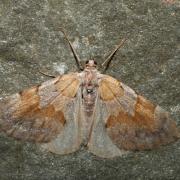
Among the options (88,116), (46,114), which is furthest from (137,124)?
(46,114)

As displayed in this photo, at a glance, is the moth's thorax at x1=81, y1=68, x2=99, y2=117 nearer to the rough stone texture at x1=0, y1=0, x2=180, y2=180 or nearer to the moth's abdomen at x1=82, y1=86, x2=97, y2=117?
the moth's abdomen at x1=82, y1=86, x2=97, y2=117

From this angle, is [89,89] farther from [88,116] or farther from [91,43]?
[91,43]

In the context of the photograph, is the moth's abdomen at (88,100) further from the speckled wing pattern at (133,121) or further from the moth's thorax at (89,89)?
the speckled wing pattern at (133,121)

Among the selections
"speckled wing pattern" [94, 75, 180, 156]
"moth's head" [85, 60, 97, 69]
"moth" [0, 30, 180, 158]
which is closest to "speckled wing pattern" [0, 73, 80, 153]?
"moth" [0, 30, 180, 158]

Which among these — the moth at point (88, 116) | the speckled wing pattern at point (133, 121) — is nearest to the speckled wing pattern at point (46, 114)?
the moth at point (88, 116)

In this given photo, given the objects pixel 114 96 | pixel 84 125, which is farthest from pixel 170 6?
pixel 84 125

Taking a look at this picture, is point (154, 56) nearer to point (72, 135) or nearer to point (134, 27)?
point (134, 27)
